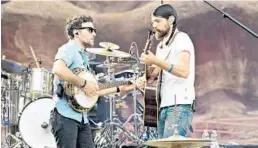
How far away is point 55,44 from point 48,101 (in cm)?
144

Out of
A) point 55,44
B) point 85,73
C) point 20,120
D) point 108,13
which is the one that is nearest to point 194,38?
point 108,13

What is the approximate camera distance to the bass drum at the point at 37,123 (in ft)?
18.3

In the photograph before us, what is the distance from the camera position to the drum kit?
5.60 metres

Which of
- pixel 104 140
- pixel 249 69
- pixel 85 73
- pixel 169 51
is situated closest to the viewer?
pixel 169 51

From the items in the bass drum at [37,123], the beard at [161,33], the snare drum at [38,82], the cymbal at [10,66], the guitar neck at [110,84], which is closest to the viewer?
the beard at [161,33]

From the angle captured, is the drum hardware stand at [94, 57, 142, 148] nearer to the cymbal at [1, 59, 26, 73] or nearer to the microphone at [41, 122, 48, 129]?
the microphone at [41, 122, 48, 129]

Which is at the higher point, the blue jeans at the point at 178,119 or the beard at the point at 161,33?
the beard at the point at 161,33

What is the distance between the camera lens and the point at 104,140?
5.61 m

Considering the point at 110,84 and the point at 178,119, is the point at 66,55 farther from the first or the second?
the point at 178,119

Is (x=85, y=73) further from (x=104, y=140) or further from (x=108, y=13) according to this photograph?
(x=108, y=13)

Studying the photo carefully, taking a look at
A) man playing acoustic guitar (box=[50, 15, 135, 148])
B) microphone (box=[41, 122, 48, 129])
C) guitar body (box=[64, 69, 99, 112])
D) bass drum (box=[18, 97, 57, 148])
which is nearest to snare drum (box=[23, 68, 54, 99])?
bass drum (box=[18, 97, 57, 148])

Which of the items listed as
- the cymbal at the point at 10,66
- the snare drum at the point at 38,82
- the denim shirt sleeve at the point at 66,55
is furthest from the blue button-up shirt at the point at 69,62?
the cymbal at the point at 10,66

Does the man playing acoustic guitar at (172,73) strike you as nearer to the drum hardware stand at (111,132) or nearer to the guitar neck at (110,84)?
A: the guitar neck at (110,84)

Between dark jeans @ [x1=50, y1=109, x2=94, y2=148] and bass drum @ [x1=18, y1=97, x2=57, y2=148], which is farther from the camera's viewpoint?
bass drum @ [x1=18, y1=97, x2=57, y2=148]
